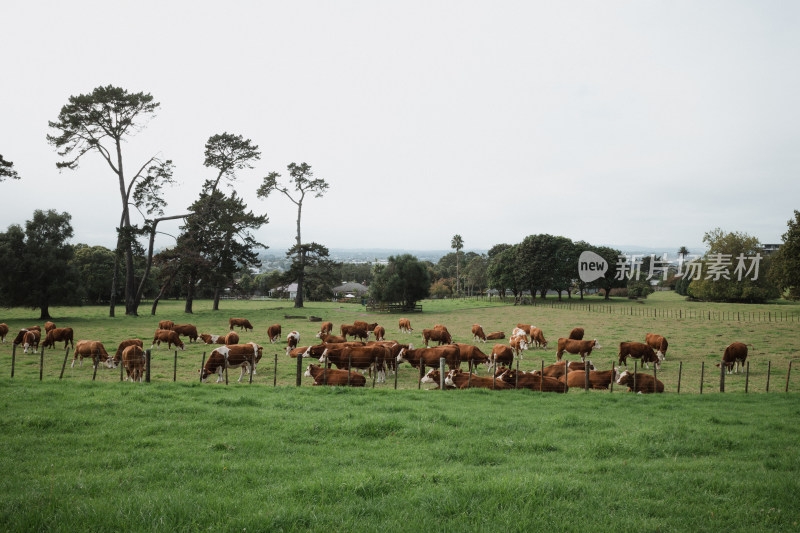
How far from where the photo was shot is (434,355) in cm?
1814

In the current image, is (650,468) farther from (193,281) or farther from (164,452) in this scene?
(193,281)

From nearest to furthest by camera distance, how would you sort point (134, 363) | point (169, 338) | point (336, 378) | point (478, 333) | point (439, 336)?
→ 1. point (336, 378)
2. point (134, 363)
3. point (169, 338)
4. point (439, 336)
5. point (478, 333)

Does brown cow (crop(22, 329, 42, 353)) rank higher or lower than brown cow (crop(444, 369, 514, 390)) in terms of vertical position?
lower

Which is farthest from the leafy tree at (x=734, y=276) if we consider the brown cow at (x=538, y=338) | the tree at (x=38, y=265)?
the tree at (x=38, y=265)

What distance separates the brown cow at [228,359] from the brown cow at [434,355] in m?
6.02

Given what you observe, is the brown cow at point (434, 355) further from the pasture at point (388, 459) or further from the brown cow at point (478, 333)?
the brown cow at point (478, 333)

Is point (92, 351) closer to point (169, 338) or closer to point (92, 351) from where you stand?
point (92, 351)

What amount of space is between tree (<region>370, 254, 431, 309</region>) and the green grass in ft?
140

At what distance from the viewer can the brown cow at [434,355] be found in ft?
58.4

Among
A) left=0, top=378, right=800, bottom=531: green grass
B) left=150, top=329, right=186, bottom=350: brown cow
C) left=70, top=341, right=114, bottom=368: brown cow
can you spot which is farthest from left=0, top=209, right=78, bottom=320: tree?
left=0, top=378, right=800, bottom=531: green grass

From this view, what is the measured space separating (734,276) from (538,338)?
174 ft

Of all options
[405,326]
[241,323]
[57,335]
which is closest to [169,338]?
[57,335]

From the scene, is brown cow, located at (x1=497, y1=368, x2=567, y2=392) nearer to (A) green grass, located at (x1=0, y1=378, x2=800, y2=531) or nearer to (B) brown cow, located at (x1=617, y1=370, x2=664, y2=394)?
(B) brown cow, located at (x1=617, y1=370, x2=664, y2=394)

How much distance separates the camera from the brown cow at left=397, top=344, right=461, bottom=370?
58.4ft
